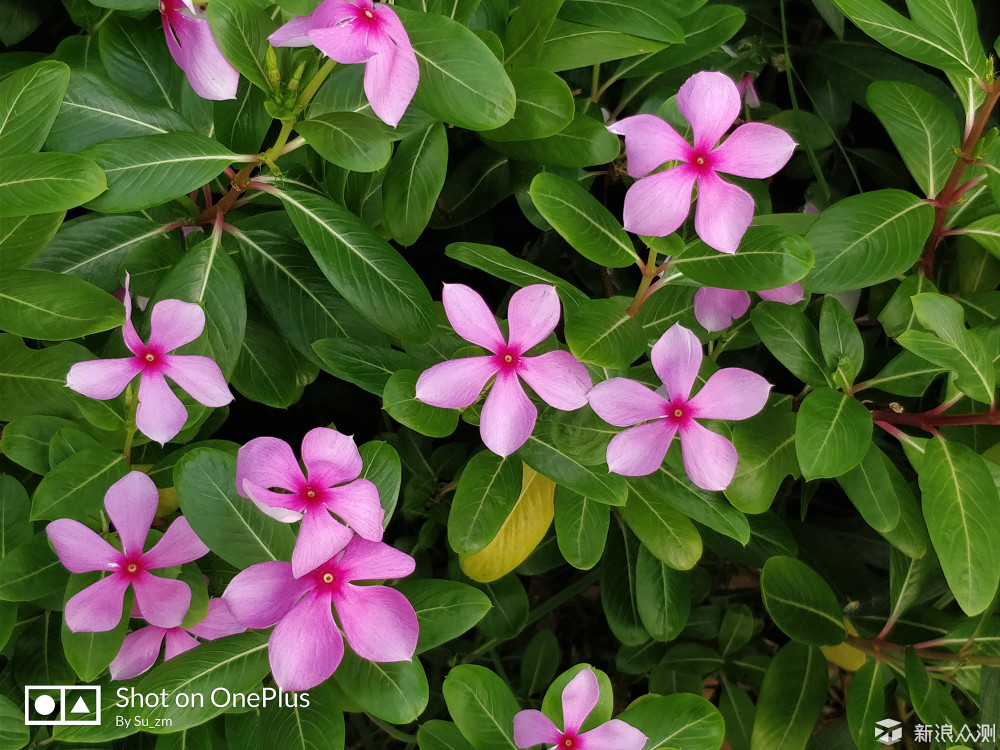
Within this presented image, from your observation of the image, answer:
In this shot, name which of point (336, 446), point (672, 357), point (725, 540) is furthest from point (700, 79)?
point (725, 540)

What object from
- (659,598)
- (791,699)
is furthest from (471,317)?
(791,699)

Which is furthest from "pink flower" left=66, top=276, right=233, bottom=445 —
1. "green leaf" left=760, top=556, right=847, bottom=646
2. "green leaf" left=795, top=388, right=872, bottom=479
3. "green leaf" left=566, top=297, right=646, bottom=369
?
"green leaf" left=760, top=556, right=847, bottom=646

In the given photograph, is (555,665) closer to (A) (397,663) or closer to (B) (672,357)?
(A) (397,663)

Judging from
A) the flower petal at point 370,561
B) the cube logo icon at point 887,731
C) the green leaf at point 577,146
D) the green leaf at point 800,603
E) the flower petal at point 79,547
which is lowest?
the cube logo icon at point 887,731

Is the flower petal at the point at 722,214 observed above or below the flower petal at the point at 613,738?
above

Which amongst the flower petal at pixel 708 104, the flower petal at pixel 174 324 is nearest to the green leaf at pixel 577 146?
the flower petal at pixel 708 104

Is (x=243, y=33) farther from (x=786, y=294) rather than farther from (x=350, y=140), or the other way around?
(x=786, y=294)

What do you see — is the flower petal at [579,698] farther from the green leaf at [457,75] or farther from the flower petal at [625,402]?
the green leaf at [457,75]
